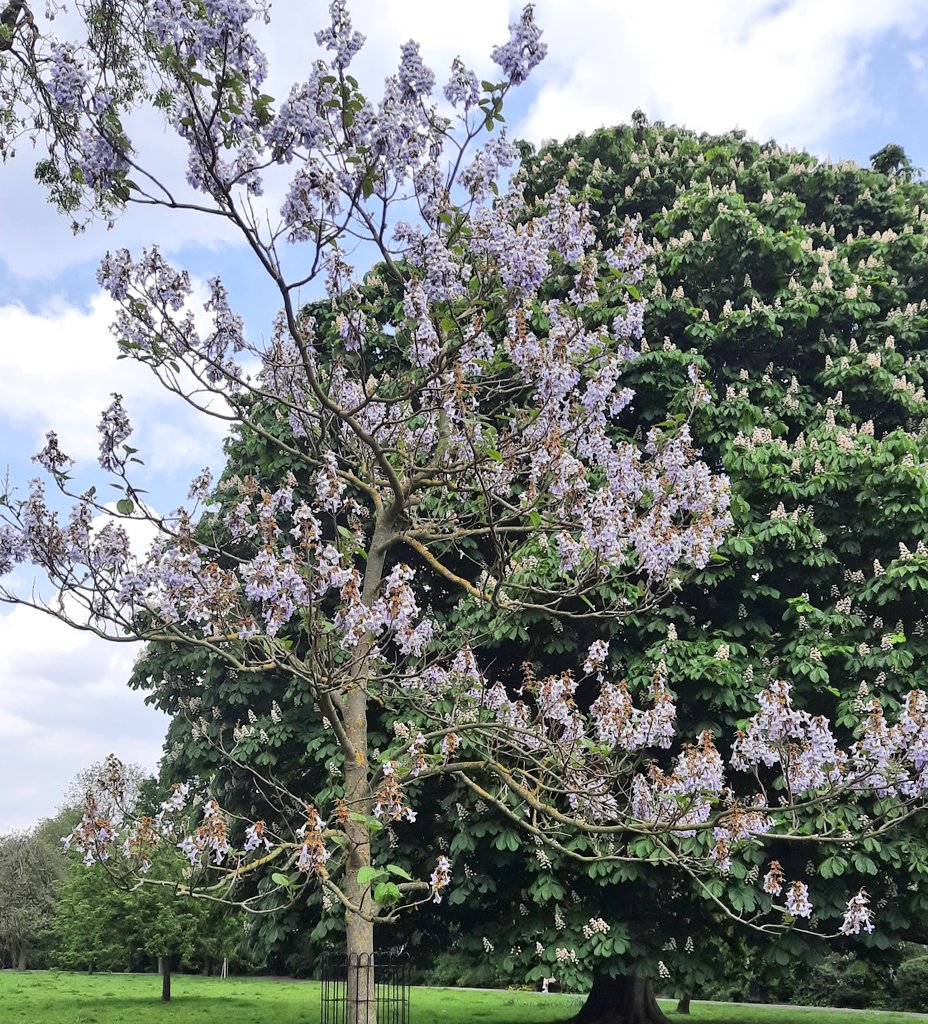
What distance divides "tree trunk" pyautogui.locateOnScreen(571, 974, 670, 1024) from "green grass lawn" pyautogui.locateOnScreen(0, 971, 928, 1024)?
9.10 ft

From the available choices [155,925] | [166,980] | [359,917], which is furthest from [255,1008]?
[359,917]

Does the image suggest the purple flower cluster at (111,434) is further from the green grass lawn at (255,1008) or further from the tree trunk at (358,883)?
the green grass lawn at (255,1008)

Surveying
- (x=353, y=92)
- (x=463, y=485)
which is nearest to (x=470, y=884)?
(x=463, y=485)

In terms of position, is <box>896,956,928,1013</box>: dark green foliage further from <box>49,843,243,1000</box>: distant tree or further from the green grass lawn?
<box>49,843,243,1000</box>: distant tree

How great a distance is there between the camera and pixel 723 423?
521 inches

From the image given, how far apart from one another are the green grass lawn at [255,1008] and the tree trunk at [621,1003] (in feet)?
9.10

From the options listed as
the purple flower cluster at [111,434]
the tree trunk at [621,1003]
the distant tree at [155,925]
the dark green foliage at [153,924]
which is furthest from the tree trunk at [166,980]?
the purple flower cluster at [111,434]

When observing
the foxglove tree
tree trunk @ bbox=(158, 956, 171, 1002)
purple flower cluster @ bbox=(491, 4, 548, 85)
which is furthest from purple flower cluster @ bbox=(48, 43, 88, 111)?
tree trunk @ bbox=(158, 956, 171, 1002)

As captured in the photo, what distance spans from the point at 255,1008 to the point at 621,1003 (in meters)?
10.7

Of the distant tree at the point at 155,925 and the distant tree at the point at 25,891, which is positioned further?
the distant tree at the point at 25,891

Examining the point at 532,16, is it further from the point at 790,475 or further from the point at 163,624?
the point at 790,475

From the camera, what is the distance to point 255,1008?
75.4ft

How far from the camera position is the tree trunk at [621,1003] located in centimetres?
1588

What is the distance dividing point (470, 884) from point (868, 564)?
6.37 metres
